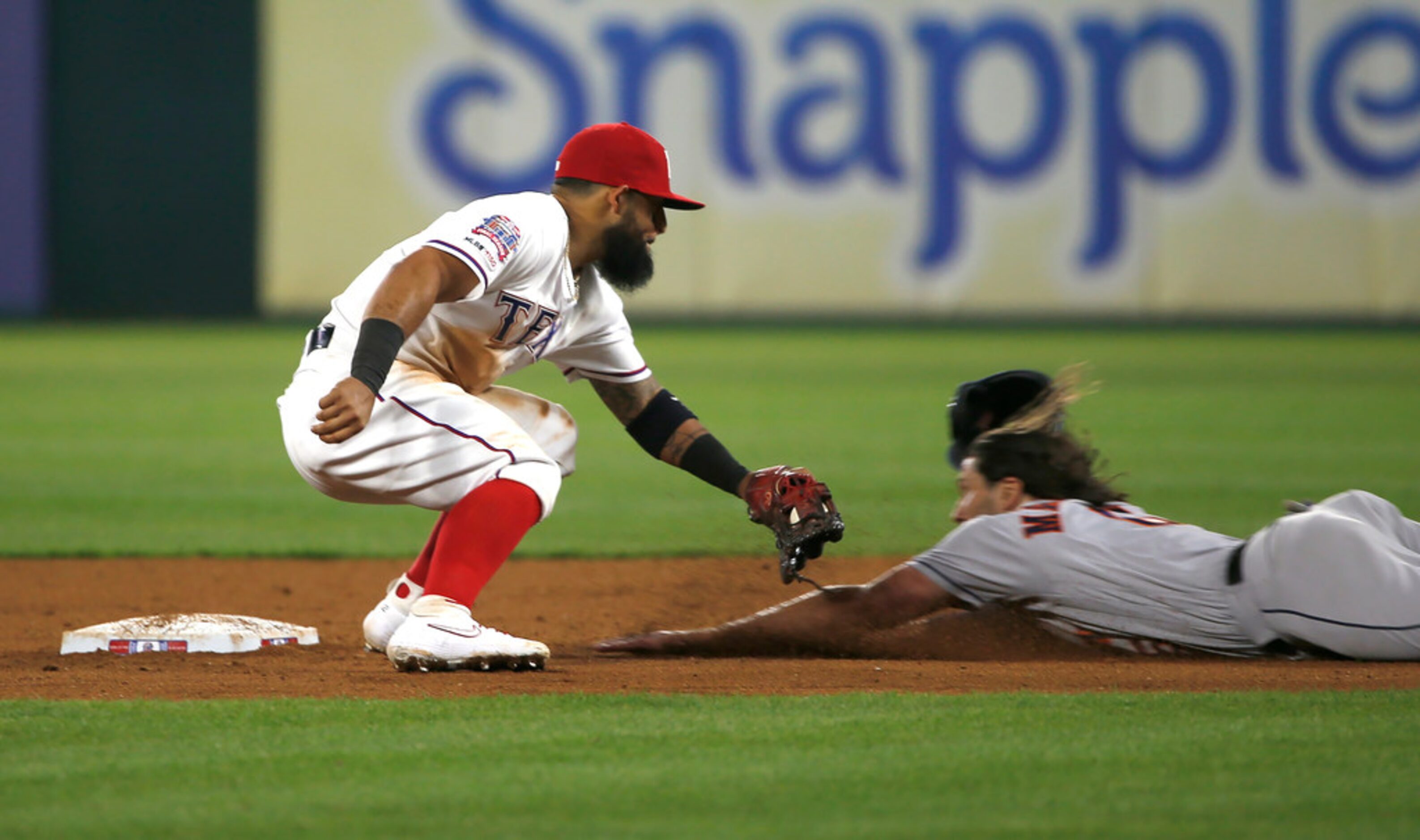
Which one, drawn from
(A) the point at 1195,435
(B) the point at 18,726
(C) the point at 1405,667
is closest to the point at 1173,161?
(A) the point at 1195,435

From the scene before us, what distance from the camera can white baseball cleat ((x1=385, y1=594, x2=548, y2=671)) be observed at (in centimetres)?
392

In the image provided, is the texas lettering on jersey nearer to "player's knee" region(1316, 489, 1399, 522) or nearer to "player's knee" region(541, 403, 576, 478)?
"player's knee" region(541, 403, 576, 478)

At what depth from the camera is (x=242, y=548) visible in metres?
6.88

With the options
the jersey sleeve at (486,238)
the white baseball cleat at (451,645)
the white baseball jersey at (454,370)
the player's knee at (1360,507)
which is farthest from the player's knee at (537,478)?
the player's knee at (1360,507)

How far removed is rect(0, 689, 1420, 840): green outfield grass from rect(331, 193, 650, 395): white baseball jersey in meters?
0.94

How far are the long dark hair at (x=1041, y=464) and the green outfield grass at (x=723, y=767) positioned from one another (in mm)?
794

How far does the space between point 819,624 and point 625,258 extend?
0.98 m

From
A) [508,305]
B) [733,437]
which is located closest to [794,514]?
[508,305]

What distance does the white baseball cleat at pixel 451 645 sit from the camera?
3916mm

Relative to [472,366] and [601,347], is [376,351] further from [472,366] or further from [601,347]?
[601,347]

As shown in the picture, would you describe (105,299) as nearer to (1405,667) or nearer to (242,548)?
(242,548)

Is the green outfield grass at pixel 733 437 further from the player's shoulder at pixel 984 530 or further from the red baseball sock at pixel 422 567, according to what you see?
the player's shoulder at pixel 984 530

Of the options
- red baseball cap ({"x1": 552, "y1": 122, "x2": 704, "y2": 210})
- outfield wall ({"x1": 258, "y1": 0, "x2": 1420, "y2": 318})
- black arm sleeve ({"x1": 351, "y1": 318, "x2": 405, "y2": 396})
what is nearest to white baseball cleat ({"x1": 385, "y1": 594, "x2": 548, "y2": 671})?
black arm sleeve ({"x1": 351, "y1": 318, "x2": 405, "y2": 396})

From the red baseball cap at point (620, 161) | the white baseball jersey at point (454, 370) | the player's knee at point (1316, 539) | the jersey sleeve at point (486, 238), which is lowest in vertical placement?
the player's knee at point (1316, 539)
